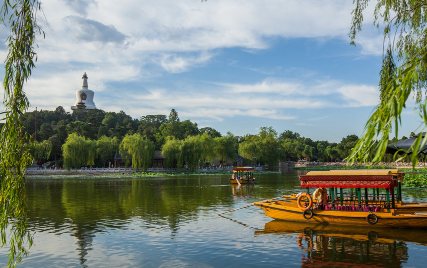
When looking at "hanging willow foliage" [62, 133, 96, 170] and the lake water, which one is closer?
the lake water

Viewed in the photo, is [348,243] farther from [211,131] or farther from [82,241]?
[211,131]

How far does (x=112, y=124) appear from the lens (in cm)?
11019

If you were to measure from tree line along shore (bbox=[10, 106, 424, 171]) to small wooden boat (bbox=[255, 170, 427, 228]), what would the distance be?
2634cm

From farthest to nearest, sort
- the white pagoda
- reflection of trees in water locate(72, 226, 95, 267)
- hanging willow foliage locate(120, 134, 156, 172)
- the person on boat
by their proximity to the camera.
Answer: the white pagoda < hanging willow foliage locate(120, 134, 156, 172) < the person on boat < reflection of trees in water locate(72, 226, 95, 267)

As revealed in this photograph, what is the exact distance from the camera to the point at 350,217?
13.3m

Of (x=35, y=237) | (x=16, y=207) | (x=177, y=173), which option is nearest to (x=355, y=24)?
(x=16, y=207)

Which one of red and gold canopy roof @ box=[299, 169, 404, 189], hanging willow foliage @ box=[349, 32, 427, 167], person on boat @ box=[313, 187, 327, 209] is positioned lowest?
person on boat @ box=[313, 187, 327, 209]

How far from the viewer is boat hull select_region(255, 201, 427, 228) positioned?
12562 mm

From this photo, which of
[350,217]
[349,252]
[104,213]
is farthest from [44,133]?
[349,252]

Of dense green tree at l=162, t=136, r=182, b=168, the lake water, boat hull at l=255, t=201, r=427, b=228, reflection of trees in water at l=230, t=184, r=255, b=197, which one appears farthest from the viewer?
dense green tree at l=162, t=136, r=182, b=168

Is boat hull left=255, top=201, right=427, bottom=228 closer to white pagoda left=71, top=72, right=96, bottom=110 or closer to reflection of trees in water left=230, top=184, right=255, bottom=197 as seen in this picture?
reflection of trees in water left=230, top=184, right=255, bottom=197

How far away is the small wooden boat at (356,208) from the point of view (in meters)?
12.8

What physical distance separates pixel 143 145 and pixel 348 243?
4820 cm

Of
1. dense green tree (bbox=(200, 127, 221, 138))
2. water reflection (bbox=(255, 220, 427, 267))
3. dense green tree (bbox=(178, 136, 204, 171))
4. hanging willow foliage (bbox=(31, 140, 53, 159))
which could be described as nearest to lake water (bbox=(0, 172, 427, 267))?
water reflection (bbox=(255, 220, 427, 267))
